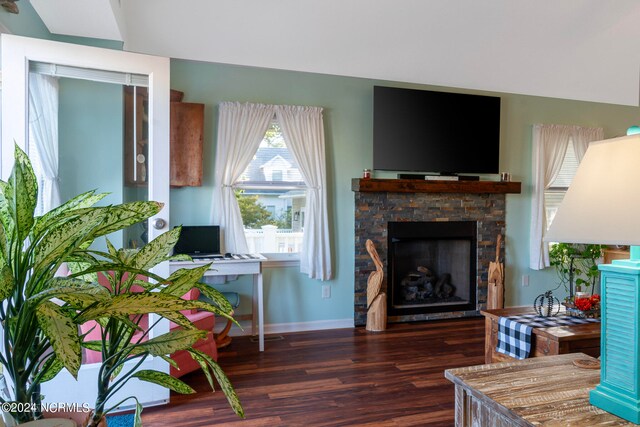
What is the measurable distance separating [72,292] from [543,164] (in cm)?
522

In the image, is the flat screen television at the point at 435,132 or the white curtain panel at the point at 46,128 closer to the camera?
the white curtain panel at the point at 46,128

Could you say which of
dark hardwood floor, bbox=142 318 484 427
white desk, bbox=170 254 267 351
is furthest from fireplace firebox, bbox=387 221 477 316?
white desk, bbox=170 254 267 351

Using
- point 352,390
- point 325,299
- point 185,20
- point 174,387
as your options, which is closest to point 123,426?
point 352,390

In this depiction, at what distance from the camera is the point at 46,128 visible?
256 centimetres

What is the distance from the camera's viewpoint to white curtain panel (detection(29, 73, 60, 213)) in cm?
247

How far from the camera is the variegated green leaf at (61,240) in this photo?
0.76m

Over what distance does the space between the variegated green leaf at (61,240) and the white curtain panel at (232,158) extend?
10.8ft

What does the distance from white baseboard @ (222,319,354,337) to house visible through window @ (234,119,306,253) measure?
695 mm

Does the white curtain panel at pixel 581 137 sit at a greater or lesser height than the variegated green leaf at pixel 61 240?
greater

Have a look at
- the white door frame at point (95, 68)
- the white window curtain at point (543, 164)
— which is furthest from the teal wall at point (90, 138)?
the white window curtain at point (543, 164)

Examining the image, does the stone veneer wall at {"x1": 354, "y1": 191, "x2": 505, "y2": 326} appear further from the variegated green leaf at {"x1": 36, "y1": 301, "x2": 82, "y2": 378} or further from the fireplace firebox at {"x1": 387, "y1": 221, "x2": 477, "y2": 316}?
the variegated green leaf at {"x1": 36, "y1": 301, "x2": 82, "y2": 378}

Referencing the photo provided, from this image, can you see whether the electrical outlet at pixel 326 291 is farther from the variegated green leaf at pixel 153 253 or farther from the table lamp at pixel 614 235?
the variegated green leaf at pixel 153 253

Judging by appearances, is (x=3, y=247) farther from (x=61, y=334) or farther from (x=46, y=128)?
(x=46, y=128)

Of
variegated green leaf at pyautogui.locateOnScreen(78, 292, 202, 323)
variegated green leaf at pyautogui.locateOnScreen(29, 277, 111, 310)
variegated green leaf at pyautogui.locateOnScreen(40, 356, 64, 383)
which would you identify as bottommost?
variegated green leaf at pyautogui.locateOnScreen(40, 356, 64, 383)
